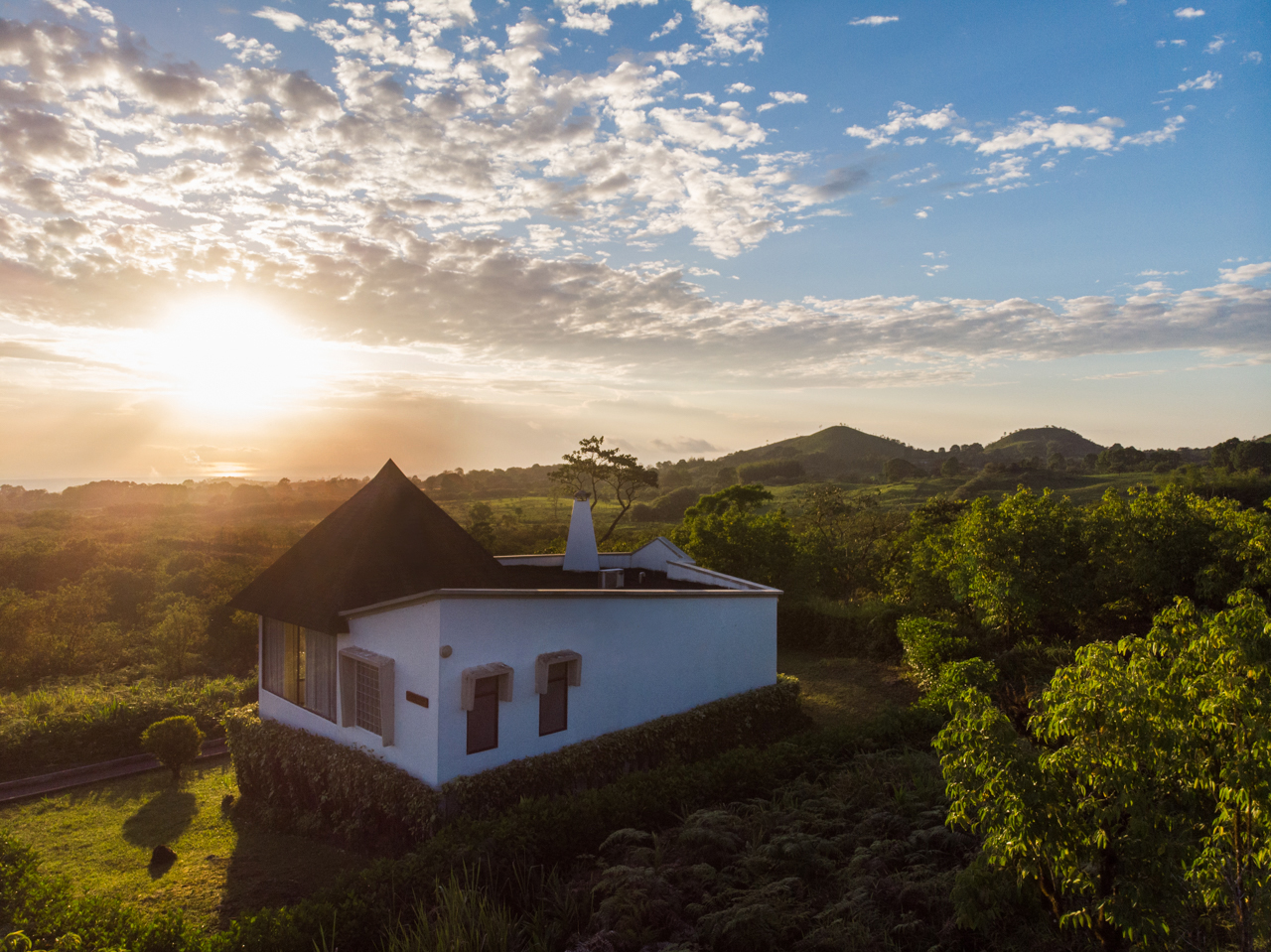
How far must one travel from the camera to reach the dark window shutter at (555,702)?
43.2 ft

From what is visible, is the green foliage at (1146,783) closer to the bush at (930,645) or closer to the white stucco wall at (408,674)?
the white stucco wall at (408,674)

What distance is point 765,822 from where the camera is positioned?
10641 millimetres

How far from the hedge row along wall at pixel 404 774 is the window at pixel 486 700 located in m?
0.54

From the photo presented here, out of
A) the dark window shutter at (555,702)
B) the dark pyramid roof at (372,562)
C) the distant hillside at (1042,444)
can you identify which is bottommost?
the dark window shutter at (555,702)

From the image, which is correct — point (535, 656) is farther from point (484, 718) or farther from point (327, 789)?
point (327, 789)

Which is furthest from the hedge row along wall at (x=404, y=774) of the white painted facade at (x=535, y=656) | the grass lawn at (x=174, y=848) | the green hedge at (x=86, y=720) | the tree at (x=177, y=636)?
the tree at (x=177, y=636)

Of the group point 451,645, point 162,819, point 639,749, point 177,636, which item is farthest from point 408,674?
point 177,636

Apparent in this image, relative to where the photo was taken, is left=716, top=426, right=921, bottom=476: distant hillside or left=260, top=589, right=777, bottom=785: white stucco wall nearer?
left=260, top=589, right=777, bottom=785: white stucco wall

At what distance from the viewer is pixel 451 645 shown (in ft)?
37.9

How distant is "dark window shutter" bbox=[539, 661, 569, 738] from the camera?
13.2m

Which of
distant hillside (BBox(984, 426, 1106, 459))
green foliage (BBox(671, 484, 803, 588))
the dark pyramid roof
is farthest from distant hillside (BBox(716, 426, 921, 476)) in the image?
the dark pyramid roof

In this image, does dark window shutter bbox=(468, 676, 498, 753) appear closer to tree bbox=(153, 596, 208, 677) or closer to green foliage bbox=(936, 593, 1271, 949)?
green foliage bbox=(936, 593, 1271, 949)

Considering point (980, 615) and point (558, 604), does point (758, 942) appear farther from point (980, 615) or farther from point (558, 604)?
point (980, 615)

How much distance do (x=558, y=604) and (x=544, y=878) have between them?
504cm
